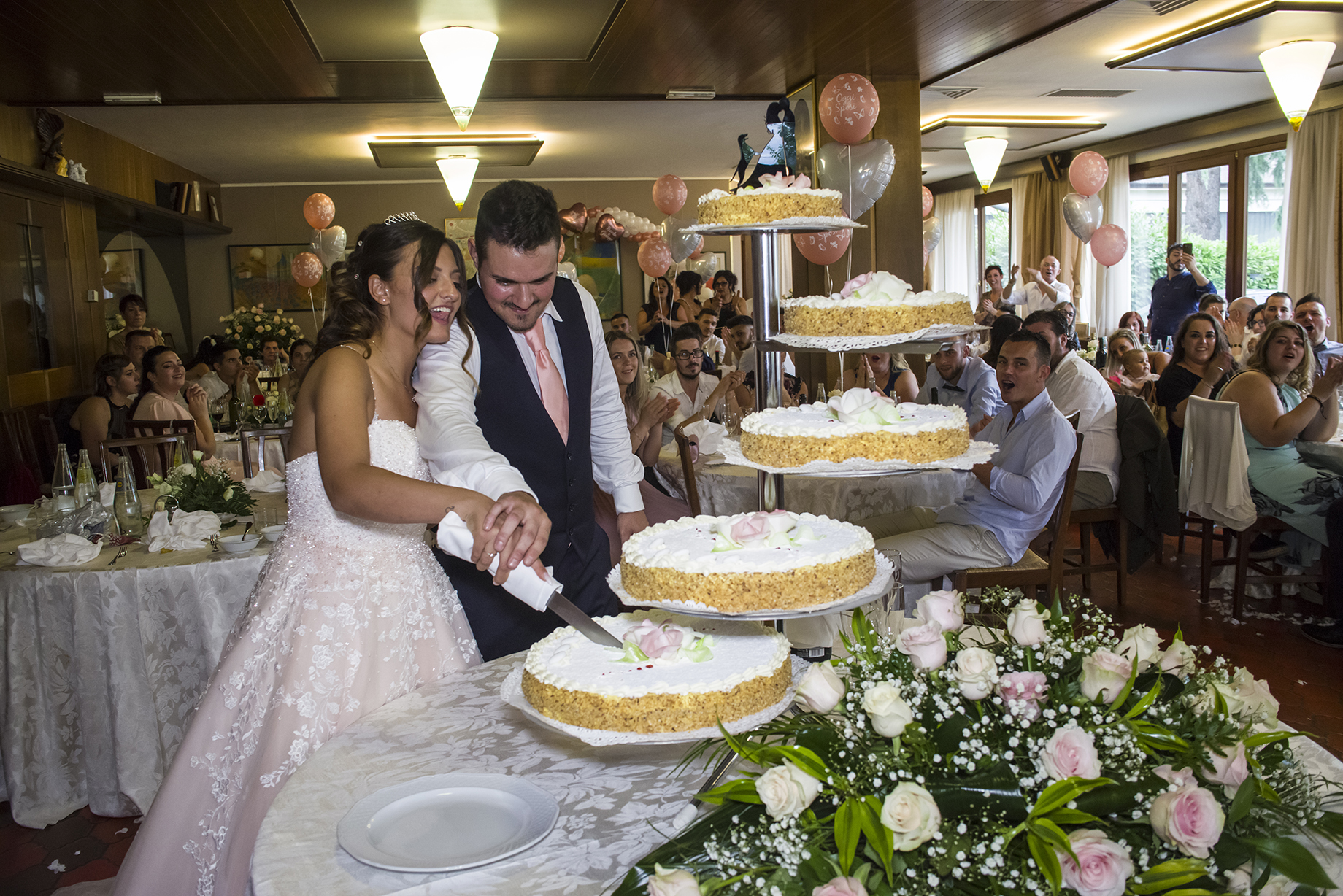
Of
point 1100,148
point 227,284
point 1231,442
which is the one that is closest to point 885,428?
point 1231,442

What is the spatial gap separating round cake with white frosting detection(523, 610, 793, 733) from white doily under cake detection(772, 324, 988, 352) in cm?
58

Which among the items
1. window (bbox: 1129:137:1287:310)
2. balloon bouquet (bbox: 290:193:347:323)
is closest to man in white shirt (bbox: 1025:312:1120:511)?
window (bbox: 1129:137:1287:310)

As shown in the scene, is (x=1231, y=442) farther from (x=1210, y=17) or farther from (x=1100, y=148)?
(x=1100, y=148)

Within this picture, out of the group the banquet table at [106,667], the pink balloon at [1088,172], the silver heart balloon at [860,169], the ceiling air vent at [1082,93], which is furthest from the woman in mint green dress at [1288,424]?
the pink balloon at [1088,172]

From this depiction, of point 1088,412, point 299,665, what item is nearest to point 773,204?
point 299,665

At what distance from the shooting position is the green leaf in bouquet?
3.29 feet

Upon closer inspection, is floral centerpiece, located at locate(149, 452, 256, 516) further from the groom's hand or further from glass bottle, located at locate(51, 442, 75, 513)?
the groom's hand

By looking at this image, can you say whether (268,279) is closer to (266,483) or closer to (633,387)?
(633,387)

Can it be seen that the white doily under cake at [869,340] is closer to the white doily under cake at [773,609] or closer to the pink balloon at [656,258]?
the white doily under cake at [773,609]

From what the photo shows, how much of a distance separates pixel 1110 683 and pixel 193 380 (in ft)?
28.3

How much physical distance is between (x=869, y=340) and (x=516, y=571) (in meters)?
0.82

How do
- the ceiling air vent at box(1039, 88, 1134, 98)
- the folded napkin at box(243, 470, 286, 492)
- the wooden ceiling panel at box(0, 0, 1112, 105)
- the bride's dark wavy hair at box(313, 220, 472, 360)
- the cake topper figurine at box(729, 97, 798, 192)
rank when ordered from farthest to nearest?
1. the ceiling air vent at box(1039, 88, 1134, 98)
2. the wooden ceiling panel at box(0, 0, 1112, 105)
3. the folded napkin at box(243, 470, 286, 492)
4. the cake topper figurine at box(729, 97, 798, 192)
5. the bride's dark wavy hair at box(313, 220, 472, 360)

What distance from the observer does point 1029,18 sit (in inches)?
262

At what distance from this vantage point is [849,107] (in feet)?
21.3
